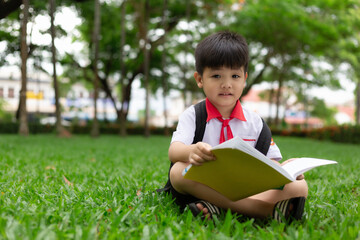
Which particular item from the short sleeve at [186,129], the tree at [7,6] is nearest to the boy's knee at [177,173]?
the short sleeve at [186,129]

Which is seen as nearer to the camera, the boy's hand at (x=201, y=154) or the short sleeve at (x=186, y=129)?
the boy's hand at (x=201, y=154)

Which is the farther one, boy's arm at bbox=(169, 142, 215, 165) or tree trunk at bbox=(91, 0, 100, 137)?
tree trunk at bbox=(91, 0, 100, 137)

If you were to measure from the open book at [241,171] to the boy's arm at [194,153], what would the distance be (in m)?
0.03

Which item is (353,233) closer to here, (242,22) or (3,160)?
(3,160)

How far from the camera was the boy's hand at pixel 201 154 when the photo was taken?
4.73 ft

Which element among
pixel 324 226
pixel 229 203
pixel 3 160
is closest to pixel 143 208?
pixel 229 203

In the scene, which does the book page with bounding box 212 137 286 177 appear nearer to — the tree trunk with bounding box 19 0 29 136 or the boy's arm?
the boy's arm

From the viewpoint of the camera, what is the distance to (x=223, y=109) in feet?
6.57

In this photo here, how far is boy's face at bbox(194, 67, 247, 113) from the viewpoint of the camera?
1.85 m

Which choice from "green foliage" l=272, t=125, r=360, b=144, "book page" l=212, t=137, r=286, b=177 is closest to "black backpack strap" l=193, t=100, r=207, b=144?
"book page" l=212, t=137, r=286, b=177

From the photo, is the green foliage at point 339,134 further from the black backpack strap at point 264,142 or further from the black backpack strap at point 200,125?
the black backpack strap at point 200,125

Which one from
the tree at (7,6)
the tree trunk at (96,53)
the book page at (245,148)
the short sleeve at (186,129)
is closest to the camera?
the book page at (245,148)

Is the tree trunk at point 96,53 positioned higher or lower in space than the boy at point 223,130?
higher

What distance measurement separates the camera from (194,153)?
1.51 metres
